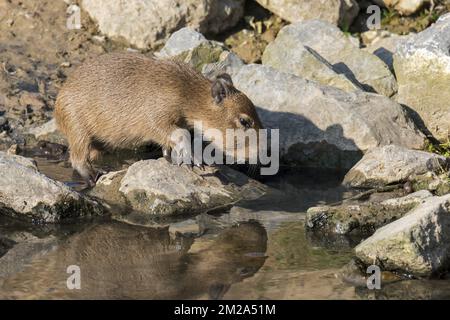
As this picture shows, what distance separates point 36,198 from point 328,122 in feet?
11.7

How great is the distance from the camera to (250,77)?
1095cm

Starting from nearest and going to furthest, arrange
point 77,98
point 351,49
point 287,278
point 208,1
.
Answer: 1. point 287,278
2. point 77,98
3. point 351,49
4. point 208,1

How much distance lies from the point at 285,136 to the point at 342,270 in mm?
3605

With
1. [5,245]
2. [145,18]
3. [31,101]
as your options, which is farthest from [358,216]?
[145,18]

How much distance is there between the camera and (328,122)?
34.4 feet

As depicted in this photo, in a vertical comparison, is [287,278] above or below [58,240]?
above

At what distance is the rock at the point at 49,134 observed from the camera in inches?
428

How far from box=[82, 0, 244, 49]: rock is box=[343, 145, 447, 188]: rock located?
3.83 m

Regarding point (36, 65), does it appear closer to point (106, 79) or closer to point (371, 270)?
point (106, 79)

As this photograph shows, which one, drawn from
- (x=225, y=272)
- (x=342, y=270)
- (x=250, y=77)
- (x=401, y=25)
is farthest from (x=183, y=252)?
(x=401, y=25)

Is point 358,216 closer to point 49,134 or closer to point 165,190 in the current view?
point 165,190

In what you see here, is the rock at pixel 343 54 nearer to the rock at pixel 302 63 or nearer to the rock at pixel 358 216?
the rock at pixel 302 63

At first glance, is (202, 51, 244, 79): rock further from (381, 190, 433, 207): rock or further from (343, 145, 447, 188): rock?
(381, 190, 433, 207): rock

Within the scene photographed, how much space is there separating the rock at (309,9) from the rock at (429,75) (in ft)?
6.82
